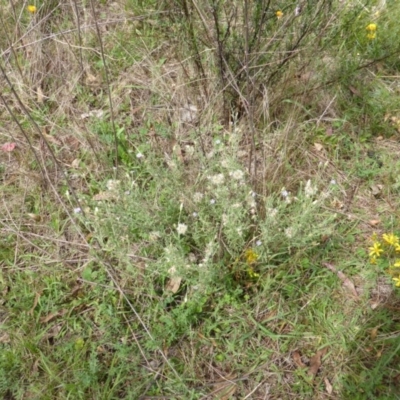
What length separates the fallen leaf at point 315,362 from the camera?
71.9 inches

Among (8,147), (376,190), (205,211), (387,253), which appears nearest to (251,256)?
(205,211)

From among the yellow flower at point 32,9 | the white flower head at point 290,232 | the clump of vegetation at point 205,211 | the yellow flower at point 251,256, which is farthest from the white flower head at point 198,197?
the yellow flower at point 32,9

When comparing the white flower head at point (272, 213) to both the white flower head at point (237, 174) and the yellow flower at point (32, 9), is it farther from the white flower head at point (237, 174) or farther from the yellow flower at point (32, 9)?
the yellow flower at point (32, 9)

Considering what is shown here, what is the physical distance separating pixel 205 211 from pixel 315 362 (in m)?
0.87

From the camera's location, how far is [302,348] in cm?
190

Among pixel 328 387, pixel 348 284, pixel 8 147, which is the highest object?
pixel 8 147

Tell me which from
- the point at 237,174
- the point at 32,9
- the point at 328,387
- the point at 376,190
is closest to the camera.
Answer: the point at 328,387

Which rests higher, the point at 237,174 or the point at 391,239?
the point at 237,174

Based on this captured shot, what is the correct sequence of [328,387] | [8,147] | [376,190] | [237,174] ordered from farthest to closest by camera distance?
[8,147]
[376,190]
[237,174]
[328,387]

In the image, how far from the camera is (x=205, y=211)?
2.11m

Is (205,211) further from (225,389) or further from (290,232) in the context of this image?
(225,389)

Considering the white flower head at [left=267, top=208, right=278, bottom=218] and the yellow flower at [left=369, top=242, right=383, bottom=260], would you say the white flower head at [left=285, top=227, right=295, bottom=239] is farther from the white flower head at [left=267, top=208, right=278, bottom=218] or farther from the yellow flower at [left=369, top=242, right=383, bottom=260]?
the yellow flower at [left=369, top=242, right=383, bottom=260]

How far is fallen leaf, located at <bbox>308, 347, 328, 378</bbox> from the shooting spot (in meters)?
1.83

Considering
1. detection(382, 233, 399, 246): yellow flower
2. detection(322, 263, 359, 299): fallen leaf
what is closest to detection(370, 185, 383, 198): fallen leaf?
detection(382, 233, 399, 246): yellow flower
